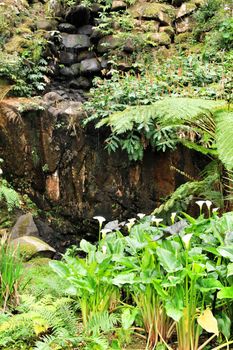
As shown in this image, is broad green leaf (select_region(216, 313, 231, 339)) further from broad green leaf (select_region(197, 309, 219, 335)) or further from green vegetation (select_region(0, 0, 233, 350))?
broad green leaf (select_region(197, 309, 219, 335))

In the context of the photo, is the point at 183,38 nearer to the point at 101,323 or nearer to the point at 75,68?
the point at 75,68

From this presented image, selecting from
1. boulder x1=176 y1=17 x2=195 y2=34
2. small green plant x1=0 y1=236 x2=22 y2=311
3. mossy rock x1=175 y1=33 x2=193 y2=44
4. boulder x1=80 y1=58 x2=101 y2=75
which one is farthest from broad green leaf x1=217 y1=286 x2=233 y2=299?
boulder x1=176 y1=17 x2=195 y2=34

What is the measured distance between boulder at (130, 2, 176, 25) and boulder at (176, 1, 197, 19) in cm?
11

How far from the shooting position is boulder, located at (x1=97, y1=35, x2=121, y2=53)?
7617 mm

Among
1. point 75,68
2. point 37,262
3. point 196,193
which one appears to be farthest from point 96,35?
point 37,262

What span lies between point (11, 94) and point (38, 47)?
1381 mm

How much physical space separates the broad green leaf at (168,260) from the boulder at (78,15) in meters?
7.57

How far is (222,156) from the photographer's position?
9.46 ft

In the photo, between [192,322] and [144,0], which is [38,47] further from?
[192,322]

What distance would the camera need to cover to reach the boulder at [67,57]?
25.8 ft

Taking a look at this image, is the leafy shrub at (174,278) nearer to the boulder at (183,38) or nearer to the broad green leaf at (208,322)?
the broad green leaf at (208,322)

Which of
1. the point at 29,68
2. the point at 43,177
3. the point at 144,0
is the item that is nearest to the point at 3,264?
the point at 43,177

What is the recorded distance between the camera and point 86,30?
8.30 m

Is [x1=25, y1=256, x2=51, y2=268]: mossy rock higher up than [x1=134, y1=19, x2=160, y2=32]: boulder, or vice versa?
[x1=134, y1=19, x2=160, y2=32]: boulder
